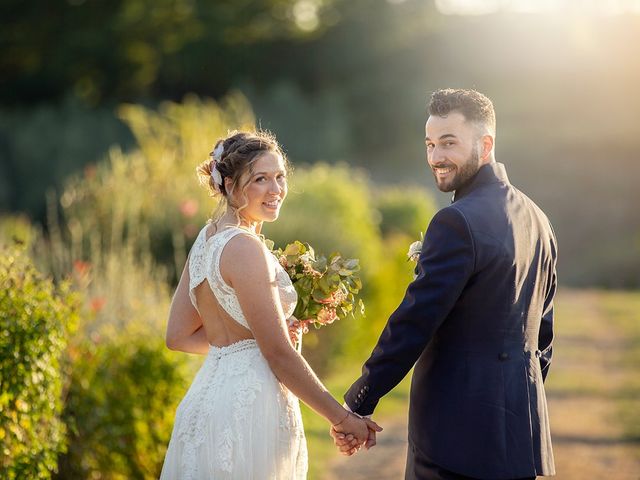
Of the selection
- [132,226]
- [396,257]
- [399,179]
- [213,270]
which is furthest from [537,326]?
[399,179]

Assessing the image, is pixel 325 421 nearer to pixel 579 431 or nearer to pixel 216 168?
pixel 579 431

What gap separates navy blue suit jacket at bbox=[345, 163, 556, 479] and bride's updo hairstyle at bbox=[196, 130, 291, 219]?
70 centimetres

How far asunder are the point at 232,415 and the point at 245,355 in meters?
0.23

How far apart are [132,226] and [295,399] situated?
21.5ft

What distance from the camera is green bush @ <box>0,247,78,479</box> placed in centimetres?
415

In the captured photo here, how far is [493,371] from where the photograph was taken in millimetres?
3461

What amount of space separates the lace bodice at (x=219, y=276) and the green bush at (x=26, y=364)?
986 mm

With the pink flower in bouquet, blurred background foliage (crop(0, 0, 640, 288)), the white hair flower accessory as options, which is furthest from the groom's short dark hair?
blurred background foliage (crop(0, 0, 640, 288))

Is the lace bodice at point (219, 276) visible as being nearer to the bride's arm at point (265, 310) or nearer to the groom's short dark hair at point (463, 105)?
the bride's arm at point (265, 310)

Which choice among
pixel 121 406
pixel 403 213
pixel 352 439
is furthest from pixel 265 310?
pixel 403 213

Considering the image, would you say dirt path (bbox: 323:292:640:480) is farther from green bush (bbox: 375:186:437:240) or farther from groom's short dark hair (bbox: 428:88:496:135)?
groom's short dark hair (bbox: 428:88:496:135)

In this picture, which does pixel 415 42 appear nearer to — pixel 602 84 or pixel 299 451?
pixel 602 84

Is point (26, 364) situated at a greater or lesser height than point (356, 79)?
lesser

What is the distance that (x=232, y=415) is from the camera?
136 inches
